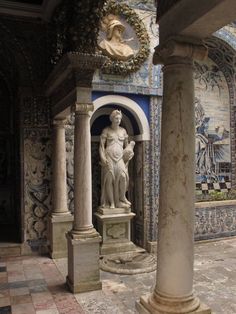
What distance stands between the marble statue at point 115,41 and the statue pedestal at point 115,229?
323cm

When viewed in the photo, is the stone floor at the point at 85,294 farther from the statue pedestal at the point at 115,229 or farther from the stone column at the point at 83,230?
the statue pedestal at the point at 115,229

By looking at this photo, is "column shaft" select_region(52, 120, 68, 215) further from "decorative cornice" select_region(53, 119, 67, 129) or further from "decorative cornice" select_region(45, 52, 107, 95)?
"decorative cornice" select_region(45, 52, 107, 95)

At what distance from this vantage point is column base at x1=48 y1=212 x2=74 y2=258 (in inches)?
264

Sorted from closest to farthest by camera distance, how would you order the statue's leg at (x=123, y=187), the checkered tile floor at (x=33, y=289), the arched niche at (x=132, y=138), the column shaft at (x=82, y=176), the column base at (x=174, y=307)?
the column base at (x=174, y=307) → the checkered tile floor at (x=33, y=289) → the column shaft at (x=82, y=176) → the statue's leg at (x=123, y=187) → the arched niche at (x=132, y=138)

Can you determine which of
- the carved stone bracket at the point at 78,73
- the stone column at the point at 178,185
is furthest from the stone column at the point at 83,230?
the stone column at the point at 178,185

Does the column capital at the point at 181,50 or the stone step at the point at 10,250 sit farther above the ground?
the column capital at the point at 181,50

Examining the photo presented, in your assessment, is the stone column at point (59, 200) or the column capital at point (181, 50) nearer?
the column capital at point (181, 50)

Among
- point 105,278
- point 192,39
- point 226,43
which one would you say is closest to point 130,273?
point 105,278

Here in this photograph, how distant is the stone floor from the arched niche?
1.70 meters

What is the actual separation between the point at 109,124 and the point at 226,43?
343 centimetres

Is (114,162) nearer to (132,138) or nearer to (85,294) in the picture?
(132,138)

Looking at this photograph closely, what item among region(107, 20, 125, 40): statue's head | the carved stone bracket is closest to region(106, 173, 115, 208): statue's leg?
the carved stone bracket

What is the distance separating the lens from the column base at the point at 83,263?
5.08 meters

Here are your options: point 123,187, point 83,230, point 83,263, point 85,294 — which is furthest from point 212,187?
point 85,294
